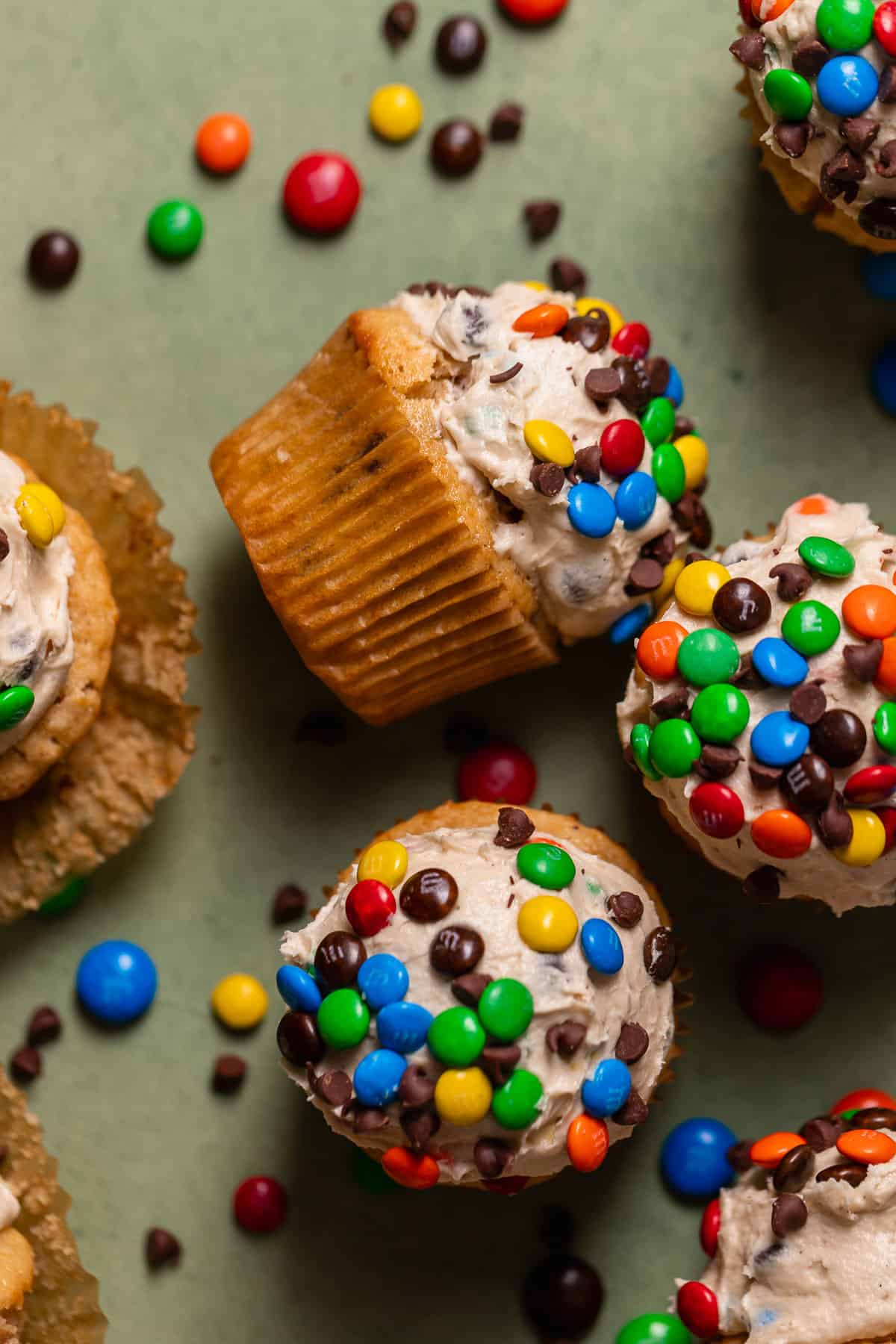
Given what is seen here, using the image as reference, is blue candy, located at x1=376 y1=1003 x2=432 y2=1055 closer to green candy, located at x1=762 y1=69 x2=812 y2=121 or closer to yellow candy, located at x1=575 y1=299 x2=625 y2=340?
yellow candy, located at x1=575 y1=299 x2=625 y2=340

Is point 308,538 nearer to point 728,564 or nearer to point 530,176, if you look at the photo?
point 728,564

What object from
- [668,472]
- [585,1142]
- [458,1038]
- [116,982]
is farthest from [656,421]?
[116,982]

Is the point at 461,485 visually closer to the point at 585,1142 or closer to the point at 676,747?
the point at 676,747

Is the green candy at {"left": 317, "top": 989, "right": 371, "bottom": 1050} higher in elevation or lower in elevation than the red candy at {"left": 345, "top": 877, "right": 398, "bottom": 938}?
lower

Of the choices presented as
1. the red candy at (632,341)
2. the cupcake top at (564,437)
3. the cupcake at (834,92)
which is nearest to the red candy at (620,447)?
the cupcake top at (564,437)

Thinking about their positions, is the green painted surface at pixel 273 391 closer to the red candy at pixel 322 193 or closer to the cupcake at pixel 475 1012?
the red candy at pixel 322 193

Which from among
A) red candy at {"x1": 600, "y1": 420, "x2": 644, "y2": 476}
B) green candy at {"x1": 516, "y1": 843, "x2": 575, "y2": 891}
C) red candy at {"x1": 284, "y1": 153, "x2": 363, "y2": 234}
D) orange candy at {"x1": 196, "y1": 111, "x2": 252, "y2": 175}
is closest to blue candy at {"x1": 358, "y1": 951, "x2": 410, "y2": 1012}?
green candy at {"x1": 516, "y1": 843, "x2": 575, "y2": 891}
